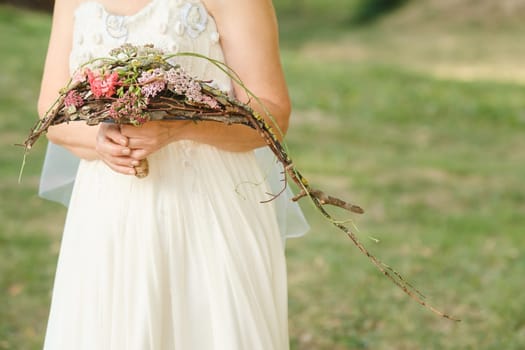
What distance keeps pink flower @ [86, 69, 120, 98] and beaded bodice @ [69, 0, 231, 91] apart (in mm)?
382

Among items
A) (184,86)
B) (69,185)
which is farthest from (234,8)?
(69,185)

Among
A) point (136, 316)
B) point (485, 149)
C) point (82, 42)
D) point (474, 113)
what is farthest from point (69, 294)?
point (474, 113)

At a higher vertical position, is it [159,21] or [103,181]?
[159,21]

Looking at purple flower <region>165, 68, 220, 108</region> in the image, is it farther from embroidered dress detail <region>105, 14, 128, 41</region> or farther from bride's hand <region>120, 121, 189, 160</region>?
embroidered dress detail <region>105, 14, 128, 41</region>

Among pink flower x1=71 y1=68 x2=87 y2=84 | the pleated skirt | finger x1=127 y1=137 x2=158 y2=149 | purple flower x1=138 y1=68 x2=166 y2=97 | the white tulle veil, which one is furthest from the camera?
the white tulle veil

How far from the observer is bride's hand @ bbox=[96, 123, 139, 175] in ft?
7.96

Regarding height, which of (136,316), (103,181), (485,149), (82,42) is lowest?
(485,149)

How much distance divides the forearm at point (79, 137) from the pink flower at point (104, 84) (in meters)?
0.41

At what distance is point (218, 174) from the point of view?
2711 mm

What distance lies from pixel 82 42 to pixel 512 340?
364 centimetres

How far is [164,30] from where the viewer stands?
2600 mm

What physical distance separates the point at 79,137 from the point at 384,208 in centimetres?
573

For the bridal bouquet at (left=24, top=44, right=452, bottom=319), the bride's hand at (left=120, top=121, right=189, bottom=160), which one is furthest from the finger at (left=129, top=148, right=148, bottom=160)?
the bridal bouquet at (left=24, top=44, right=452, bottom=319)

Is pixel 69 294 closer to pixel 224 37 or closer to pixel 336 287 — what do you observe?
pixel 224 37
